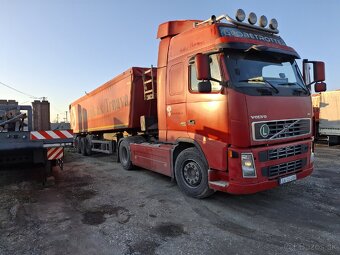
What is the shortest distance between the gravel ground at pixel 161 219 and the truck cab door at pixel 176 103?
134 centimetres

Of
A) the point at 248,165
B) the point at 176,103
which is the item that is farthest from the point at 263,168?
the point at 176,103

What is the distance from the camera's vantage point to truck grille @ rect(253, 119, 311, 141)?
Result: 17.1ft

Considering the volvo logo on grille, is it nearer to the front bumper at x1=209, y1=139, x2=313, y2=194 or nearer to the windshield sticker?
the front bumper at x1=209, y1=139, x2=313, y2=194

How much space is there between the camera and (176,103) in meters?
6.70

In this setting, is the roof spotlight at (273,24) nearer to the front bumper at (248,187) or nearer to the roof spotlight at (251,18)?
the roof spotlight at (251,18)

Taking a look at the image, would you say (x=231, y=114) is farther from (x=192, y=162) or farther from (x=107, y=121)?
(x=107, y=121)

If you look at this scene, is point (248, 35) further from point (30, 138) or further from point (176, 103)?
point (30, 138)

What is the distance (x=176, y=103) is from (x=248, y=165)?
2.27 m

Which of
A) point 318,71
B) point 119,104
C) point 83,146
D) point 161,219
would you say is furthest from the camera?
point 83,146

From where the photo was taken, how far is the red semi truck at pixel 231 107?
17.0ft

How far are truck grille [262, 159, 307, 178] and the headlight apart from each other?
0.79ft

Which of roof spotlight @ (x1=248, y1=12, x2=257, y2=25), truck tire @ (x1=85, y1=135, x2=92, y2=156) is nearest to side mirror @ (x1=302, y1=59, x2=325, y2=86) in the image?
roof spotlight @ (x1=248, y1=12, x2=257, y2=25)

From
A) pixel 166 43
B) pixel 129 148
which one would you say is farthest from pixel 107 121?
pixel 166 43

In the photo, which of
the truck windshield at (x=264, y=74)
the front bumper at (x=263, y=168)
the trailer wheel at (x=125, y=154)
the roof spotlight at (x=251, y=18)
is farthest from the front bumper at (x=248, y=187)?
the trailer wheel at (x=125, y=154)
